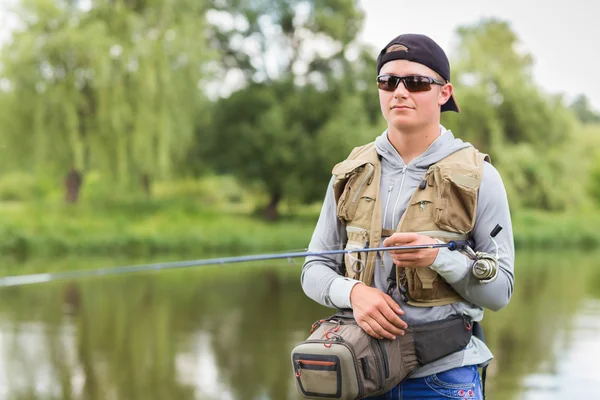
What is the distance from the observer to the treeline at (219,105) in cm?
1914

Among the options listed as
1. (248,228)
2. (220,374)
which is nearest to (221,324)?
(220,374)

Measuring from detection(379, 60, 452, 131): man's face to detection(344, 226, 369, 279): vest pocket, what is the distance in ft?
0.84

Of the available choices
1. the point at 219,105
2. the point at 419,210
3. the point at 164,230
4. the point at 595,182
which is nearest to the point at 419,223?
the point at 419,210

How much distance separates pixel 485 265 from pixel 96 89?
60.8 feet

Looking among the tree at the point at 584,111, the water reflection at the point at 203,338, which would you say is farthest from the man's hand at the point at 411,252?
the tree at the point at 584,111

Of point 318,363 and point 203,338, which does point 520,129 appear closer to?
point 203,338

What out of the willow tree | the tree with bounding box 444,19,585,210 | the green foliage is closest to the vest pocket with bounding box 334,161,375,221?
the willow tree

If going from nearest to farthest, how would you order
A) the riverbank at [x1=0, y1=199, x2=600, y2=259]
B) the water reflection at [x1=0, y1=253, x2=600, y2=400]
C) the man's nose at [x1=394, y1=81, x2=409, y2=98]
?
the man's nose at [x1=394, y1=81, x2=409, y2=98], the water reflection at [x1=0, y1=253, x2=600, y2=400], the riverbank at [x1=0, y1=199, x2=600, y2=259]

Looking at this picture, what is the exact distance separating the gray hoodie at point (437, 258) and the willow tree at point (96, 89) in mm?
17258

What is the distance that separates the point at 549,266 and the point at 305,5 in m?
11.9

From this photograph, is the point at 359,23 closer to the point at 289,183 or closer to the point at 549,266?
the point at 289,183

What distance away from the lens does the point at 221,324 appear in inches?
366

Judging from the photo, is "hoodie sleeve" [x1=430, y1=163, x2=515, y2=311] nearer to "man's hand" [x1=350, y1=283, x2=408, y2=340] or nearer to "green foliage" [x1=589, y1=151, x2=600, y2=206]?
"man's hand" [x1=350, y1=283, x2=408, y2=340]

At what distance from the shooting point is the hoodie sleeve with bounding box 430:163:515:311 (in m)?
1.79
